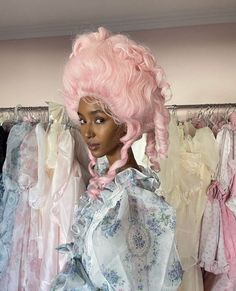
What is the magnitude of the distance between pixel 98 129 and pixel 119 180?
0.35ft

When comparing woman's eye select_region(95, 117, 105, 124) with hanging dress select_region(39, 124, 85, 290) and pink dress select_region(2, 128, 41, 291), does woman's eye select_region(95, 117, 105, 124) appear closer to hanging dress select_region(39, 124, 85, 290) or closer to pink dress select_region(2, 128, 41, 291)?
hanging dress select_region(39, 124, 85, 290)

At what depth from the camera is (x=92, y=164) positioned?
1.01 metres

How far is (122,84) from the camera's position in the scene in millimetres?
885

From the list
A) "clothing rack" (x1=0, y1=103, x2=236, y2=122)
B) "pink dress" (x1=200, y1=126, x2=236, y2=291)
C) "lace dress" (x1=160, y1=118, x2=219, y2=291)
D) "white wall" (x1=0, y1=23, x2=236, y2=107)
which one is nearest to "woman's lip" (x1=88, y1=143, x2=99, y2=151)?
"lace dress" (x1=160, y1=118, x2=219, y2=291)

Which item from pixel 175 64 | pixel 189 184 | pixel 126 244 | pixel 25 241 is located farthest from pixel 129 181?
pixel 175 64

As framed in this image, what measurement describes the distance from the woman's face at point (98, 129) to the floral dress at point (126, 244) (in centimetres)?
6

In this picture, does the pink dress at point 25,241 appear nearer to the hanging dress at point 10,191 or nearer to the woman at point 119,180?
the hanging dress at point 10,191

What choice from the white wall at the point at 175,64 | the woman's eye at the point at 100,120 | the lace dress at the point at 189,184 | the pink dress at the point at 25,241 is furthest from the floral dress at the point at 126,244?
the white wall at the point at 175,64

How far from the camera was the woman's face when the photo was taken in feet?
3.01

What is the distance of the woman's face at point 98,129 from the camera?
3.01ft

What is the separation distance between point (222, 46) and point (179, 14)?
0.72 feet

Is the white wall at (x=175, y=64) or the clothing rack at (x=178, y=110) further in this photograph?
the white wall at (x=175, y=64)

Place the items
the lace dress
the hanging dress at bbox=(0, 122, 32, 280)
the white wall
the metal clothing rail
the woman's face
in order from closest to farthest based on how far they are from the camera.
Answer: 1. the woman's face
2. the lace dress
3. the hanging dress at bbox=(0, 122, 32, 280)
4. the metal clothing rail
5. the white wall

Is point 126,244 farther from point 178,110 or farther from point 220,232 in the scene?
point 178,110
